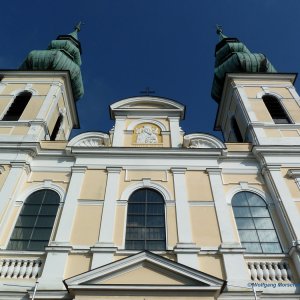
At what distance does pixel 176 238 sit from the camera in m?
10.2

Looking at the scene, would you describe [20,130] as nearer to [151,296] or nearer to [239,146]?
→ [239,146]

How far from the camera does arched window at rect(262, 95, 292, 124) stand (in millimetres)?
15109

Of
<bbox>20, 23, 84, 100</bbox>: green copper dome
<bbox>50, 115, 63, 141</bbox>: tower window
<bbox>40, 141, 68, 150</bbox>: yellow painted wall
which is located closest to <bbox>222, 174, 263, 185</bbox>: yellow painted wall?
<bbox>40, 141, 68, 150</bbox>: yellow painted wall

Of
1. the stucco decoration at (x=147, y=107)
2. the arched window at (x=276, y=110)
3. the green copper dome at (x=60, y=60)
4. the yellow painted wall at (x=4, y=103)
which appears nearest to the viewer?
the stucco decoration at (x=147, y=107)

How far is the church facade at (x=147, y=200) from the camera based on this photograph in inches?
349

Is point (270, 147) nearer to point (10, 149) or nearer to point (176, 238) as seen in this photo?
point (176, 238)

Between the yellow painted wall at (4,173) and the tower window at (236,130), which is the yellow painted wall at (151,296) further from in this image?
the tower window at (236,130)

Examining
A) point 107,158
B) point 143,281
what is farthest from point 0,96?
point 143,281

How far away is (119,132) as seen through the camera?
14148 mm

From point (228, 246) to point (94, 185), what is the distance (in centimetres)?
A: 458

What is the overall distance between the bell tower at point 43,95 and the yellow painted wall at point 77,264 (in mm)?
5364

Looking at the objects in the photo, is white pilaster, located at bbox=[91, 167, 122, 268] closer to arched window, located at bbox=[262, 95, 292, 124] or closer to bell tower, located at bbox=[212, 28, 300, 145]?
bell tower, located at bbox=[212, 28, 300, 145]

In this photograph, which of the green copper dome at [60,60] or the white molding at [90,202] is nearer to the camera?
the white molding at [90,202]

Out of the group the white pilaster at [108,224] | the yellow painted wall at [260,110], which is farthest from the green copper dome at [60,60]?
the yellow painted wall at [260,110]
